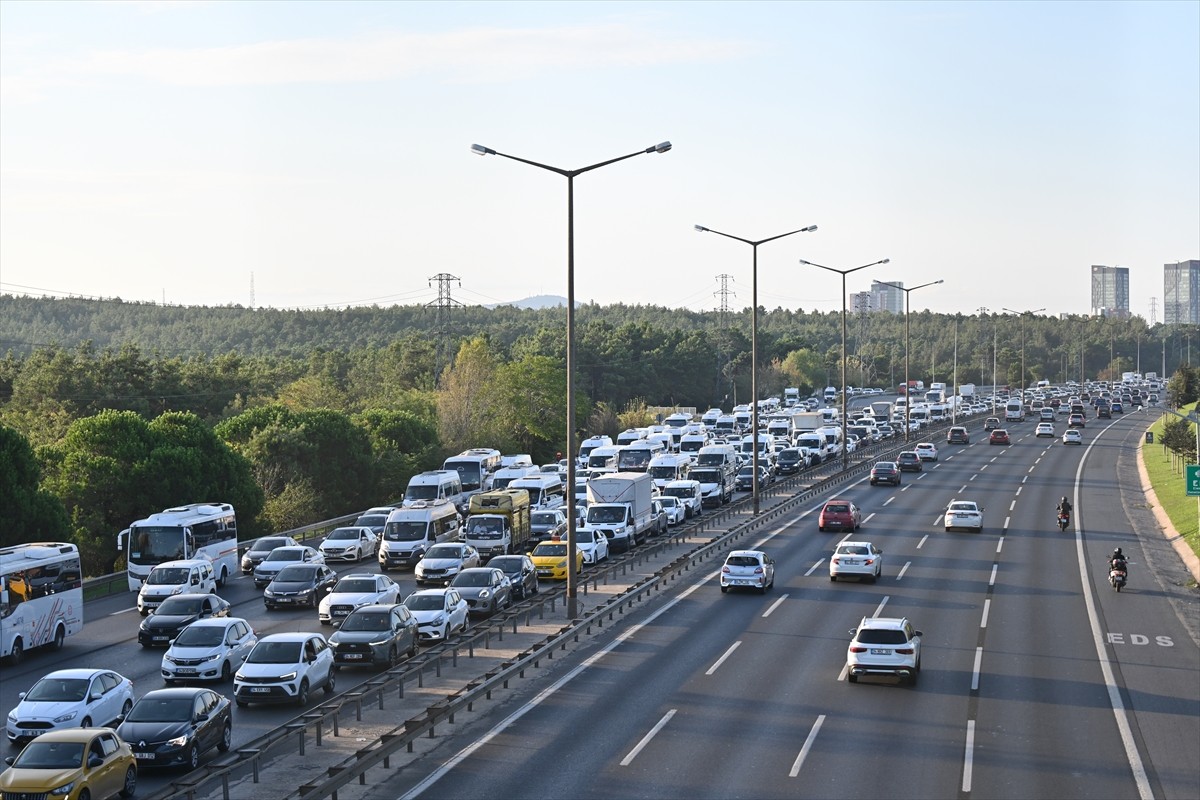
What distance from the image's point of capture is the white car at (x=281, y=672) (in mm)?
26562

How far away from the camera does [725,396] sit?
172 m

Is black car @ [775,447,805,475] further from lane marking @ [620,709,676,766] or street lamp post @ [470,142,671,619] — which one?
lane marking @ [620,709,676,766]

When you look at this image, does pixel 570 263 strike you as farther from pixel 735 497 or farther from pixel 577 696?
pixel 735 497

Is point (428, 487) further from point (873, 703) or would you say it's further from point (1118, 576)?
point (873, 703)

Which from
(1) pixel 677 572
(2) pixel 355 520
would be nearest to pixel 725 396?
(2) pixel 355 520

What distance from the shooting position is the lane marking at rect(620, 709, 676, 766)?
22.3 meters

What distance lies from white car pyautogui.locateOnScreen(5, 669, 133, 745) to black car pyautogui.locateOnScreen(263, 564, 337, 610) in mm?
15315

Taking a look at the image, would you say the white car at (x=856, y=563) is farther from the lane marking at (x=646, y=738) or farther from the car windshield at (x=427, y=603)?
the lane marking at (x=646, y=738)

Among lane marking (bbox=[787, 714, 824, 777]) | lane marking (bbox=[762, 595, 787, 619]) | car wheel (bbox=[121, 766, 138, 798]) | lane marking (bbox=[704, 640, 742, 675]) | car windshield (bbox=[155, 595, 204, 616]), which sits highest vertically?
car windshield (bbox=[155, 595, 204, 616])

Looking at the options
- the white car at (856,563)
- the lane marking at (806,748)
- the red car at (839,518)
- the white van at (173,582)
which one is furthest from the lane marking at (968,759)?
the red car at (839,518)

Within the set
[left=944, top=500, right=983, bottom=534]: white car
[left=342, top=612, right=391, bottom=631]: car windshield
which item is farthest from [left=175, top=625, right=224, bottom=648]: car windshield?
[left=944, top=500, right=983, bottom=534]: white car

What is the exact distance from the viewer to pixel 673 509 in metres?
62.1

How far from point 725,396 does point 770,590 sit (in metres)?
131

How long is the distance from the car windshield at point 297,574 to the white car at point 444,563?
12.3 feet
